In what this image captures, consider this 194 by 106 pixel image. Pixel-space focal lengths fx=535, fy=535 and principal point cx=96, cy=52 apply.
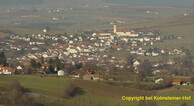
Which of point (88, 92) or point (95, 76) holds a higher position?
point (95, 76)

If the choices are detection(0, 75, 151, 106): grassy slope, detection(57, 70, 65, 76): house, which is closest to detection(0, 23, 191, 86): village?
detection(57, 70, 65, 76): house

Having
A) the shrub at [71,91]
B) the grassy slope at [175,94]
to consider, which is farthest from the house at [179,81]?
the shrub at [71,91]

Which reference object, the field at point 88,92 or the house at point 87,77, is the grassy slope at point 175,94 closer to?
the field at point 88,92

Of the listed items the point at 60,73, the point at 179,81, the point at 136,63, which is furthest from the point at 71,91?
the point at 136,63

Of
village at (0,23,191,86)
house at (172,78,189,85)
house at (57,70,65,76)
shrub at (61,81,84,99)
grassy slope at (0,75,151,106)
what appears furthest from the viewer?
village at (0,23,191,86)

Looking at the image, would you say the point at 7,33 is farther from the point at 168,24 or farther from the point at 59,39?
the point at 168,24

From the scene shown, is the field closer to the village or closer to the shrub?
the shrub

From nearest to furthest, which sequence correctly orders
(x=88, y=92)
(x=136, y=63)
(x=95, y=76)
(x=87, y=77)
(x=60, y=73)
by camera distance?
(x=88, y=92) < (x=87, y=77) < (x=95, y=76) < (x=60, y=73) < (x=136, y=63)

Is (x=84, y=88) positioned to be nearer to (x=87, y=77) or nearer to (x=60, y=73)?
(x=87, y=77)
